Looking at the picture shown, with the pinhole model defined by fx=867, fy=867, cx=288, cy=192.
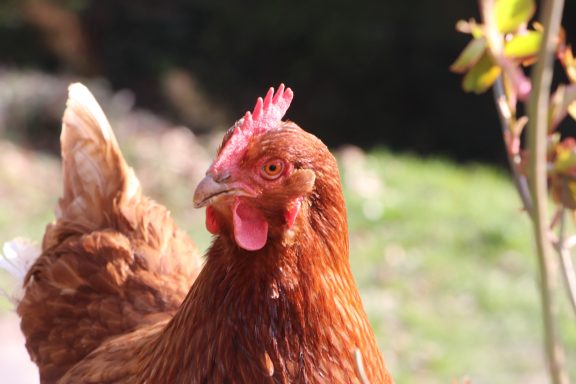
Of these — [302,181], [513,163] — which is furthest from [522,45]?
[302,181]

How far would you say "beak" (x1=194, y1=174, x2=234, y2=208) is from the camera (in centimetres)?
176

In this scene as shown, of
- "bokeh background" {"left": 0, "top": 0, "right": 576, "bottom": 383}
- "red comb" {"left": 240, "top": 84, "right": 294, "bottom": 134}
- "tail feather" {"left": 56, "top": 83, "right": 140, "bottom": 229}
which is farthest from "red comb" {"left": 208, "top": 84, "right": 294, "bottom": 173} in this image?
"bokeh background" {"left": 0, "top": 0, "right": 576, "bottom": 383}

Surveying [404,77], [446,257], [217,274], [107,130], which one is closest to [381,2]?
[404,77]

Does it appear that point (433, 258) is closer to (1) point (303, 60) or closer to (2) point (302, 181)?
(2) point (302, 181)

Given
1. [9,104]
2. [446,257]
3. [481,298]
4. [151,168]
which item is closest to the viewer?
[481,298]

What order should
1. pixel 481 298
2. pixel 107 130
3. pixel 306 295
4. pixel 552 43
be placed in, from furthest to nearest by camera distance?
pixel 481 298
pixel 107 130
pixel 306 295
pixel 552 43

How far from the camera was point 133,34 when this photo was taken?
11.0 meters

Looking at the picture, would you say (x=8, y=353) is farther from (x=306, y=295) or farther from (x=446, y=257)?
(x=306, y=295)

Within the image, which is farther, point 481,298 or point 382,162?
point 382,162

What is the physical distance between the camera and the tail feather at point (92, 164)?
296 centimetres

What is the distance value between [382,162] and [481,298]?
7.41 feet

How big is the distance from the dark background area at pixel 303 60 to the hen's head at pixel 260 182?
26.3 ft

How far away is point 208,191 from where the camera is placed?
177 centimetres

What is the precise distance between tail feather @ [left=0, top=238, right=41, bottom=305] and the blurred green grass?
222 centimetres
